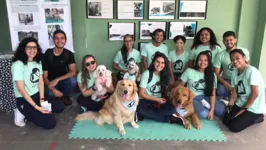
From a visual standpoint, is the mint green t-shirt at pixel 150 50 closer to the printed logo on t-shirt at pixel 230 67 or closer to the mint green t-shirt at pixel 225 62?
the mint green t-shirt at pixel 225 62

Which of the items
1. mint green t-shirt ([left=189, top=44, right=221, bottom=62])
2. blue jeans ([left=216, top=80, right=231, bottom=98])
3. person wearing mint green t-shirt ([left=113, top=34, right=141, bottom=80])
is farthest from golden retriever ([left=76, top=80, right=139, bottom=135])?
blue jeans ([left=216, top=80, right=231, bottom=98])

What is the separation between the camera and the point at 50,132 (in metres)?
3.04

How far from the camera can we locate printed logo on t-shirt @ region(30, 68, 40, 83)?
3170 millimetres

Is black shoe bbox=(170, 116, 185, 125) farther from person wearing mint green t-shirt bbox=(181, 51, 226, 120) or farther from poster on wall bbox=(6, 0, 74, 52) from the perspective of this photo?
poster on wall bbox=(6, 0, 74, 52)

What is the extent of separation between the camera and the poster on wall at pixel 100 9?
444 cm

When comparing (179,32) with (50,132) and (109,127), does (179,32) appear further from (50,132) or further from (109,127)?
(50,132)

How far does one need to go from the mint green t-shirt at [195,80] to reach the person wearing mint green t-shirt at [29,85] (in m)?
1.97

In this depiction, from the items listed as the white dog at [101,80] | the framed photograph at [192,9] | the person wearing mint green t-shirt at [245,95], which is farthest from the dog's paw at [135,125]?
the framed photograph at [192,9]

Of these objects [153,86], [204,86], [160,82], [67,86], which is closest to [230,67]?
[204,86]

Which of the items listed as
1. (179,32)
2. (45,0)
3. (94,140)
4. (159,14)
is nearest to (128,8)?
(159,14)

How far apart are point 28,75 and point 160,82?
1.79 meters

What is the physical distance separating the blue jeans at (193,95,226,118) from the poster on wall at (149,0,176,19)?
5.92 feet

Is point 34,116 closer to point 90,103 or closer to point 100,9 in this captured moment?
point 90,103

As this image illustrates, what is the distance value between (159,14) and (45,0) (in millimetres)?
2115
